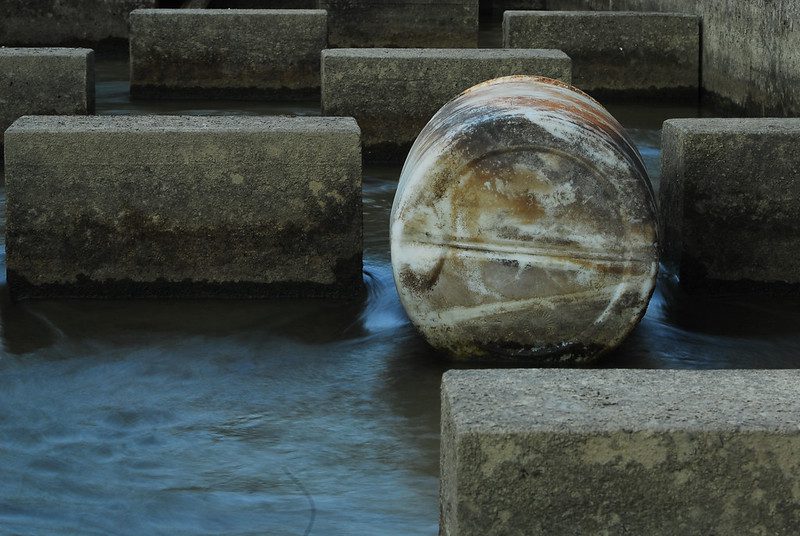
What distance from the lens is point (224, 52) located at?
34.3ft

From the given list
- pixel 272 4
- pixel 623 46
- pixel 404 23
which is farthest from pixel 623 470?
pixel 272 4

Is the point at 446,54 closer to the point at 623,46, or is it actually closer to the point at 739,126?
the point at 739,126

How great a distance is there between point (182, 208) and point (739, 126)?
2.37m

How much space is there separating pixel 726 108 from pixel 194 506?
24.4ft

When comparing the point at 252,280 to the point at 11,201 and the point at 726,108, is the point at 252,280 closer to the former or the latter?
the point at 11,201

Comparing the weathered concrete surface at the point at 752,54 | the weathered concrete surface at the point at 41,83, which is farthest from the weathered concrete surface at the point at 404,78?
the weathered concrete surface at the point at 752,54

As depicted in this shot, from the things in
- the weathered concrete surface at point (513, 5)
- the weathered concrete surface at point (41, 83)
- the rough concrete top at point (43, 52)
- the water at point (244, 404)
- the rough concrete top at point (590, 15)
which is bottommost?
the water at point (244, 404)

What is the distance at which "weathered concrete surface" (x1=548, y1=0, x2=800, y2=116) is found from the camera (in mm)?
8945

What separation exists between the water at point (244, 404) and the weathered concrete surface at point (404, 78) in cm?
207

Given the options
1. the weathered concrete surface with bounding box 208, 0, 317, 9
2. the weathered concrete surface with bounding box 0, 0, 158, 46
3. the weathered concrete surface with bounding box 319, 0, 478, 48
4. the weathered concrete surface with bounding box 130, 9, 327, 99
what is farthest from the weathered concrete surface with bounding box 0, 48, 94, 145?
the weathered concrete surface with bounding box 208, 0, 317, 9

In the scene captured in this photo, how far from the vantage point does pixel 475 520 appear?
2736 mm

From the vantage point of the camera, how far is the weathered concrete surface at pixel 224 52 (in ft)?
34.0

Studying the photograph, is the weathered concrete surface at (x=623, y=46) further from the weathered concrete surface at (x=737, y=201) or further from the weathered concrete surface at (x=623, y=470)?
the weathered concrete surface at (x=623, y=470)

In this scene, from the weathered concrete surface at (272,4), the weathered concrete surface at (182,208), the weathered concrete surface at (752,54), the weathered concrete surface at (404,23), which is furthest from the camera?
the weathered concrete surface at (272,4)
